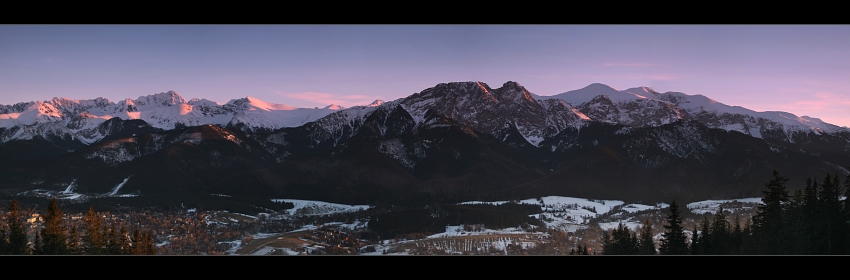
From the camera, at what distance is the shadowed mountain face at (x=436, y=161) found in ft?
309

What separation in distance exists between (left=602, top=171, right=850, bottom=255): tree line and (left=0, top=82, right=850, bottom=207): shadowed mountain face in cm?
6508

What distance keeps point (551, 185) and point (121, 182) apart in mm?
69177

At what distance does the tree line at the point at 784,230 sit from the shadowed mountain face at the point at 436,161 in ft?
214

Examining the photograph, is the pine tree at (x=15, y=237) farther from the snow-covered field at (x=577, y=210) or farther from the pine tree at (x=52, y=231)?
the snow-covered field at (x=577, y=210)

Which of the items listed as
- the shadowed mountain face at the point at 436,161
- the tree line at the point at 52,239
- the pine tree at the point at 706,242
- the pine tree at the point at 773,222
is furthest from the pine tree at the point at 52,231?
the shadowed mountain face at the point at 436,161

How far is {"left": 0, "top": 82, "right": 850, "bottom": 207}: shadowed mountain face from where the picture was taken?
3706 inches

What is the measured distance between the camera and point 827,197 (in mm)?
15375

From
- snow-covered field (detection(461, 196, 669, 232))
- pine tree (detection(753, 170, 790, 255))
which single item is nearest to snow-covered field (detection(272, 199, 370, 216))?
snow-covered field (detection(461, 196, 669, 232))

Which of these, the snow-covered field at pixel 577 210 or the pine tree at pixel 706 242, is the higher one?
the pine tree at pixel 706 242

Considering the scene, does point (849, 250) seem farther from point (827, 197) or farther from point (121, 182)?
point (121, 182)

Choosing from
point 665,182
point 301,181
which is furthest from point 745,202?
point 301,181

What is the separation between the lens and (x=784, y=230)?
17.9 m

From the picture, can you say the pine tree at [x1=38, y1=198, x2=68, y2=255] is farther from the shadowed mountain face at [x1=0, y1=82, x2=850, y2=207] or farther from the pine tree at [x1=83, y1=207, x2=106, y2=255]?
the shadowed mountain face at [x1=0, y1=82, x2=850, y2=207]
